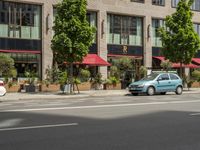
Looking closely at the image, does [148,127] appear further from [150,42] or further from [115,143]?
[150,42]

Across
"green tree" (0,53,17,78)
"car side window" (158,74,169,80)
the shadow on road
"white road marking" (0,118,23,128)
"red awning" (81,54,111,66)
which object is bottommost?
the shadow on road

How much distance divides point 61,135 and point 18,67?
89.0 ft

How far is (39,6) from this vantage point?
123ft

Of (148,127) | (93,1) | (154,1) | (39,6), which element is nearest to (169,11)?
(154,1)

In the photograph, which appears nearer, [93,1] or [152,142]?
[152,142]

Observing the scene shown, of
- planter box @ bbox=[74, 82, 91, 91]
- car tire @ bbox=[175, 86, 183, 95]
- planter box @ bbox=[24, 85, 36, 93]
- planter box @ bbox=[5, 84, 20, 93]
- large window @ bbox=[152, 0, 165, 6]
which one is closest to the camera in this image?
car tire @ bbox=[175, 86, 183, 95]

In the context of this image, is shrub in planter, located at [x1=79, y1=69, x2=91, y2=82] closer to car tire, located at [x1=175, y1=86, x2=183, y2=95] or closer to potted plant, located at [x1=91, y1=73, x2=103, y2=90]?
potted plant, located at [x1=91, y1=73, x2=103, y2=90]

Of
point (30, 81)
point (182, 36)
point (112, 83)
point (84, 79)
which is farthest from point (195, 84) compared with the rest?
point (30, 81)

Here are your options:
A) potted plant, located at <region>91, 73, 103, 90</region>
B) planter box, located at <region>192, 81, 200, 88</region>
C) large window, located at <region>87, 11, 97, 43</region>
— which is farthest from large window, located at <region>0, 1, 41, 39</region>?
planter box, located at <region>192, 81, 200, 88</region>

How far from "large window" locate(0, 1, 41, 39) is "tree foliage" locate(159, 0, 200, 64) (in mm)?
10824

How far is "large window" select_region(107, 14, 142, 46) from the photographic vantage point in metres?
42.0


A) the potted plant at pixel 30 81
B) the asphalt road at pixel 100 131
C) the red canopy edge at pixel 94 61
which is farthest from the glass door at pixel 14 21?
the asphalt road at pixel 100 131

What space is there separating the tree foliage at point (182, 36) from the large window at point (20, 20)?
10824mm

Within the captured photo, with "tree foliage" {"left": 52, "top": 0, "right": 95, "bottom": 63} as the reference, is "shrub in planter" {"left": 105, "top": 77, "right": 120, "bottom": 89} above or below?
below
